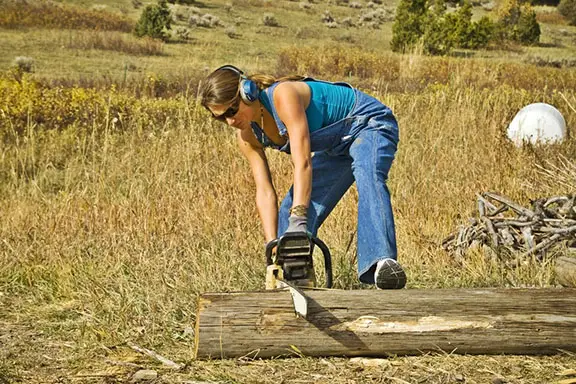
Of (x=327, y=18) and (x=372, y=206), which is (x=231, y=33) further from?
(x=372, y=206)

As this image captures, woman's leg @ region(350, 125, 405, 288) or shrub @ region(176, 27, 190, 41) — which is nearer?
woman's leg @ region(350, 125, 405, 288)

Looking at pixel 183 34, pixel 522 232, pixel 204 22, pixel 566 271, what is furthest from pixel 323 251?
pixel 204 22

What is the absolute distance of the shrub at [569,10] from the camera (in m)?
39.2

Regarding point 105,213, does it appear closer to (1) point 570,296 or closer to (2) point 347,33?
(1) point 570,296

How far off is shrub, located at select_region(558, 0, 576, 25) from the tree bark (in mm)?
37140

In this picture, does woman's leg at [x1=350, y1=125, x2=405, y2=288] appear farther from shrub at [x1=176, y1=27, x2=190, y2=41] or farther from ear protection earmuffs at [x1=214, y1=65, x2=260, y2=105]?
shrub at [x1=176, y1=27, x2=190, y2=41]

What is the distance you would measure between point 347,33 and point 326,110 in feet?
86.1

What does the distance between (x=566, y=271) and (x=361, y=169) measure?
5.00 ft

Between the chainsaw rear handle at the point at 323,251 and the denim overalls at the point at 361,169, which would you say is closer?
the chainsaw rear handle at the point at 323,251

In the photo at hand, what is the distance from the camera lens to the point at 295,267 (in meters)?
3.62

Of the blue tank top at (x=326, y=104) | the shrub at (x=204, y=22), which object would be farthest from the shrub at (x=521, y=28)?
the blue tank top at (x=326, y=104)

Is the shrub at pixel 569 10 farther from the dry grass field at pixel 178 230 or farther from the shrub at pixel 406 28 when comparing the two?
the dry grass field at pixel 178 230

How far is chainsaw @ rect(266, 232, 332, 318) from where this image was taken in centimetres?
351

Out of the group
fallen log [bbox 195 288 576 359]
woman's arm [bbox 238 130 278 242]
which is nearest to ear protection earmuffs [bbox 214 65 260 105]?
woman's arm [bbox 238 130 278 242]
